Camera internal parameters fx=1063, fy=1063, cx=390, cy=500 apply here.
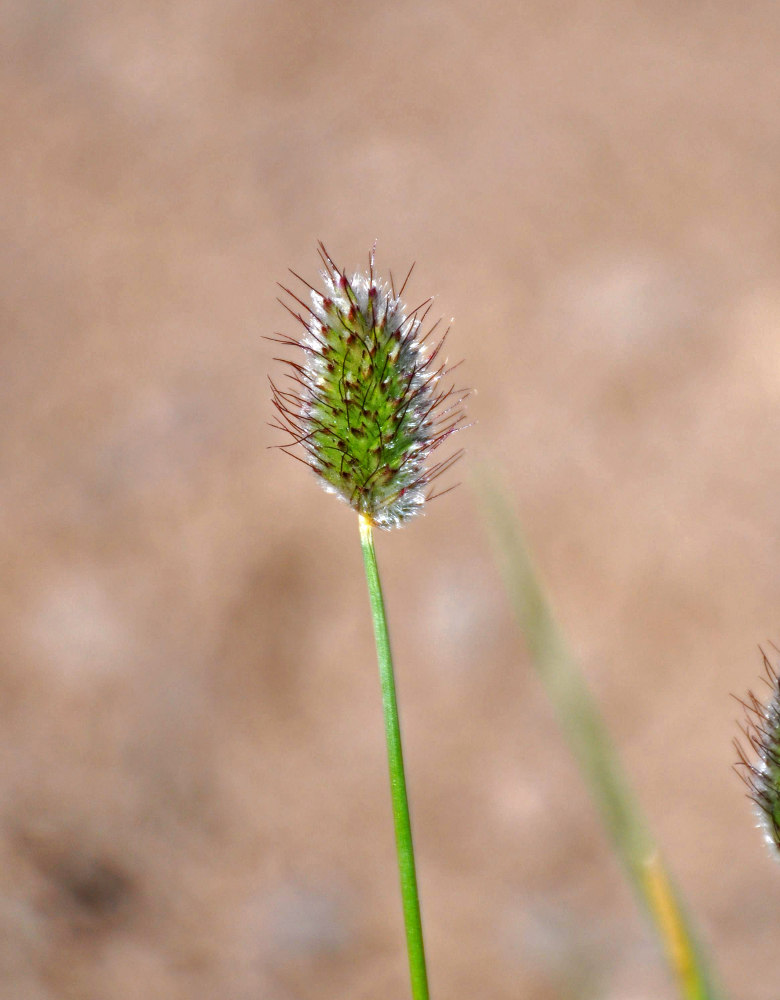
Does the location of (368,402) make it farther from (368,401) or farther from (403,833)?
(403,833)

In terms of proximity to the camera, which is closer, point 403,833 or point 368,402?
point 403,833

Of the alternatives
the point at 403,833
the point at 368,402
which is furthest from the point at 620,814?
the point at 368,402

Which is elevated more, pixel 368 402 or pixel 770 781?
pixel 368 402

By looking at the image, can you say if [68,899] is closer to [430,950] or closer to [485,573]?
[430,950]

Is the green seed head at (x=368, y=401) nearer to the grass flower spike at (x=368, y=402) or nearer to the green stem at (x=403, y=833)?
the grass flower spike at (x=368, y=402)

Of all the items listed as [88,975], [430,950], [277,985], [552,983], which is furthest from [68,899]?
[552,983]

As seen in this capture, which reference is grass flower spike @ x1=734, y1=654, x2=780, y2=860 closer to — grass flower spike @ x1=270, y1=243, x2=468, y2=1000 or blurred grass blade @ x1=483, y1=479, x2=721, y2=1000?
blurred grass blade @ x1=483, y1=479, x2=721, y2=1000

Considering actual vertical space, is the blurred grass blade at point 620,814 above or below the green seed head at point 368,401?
below

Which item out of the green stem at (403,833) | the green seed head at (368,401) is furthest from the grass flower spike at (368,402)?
the green stem at (403,833)
